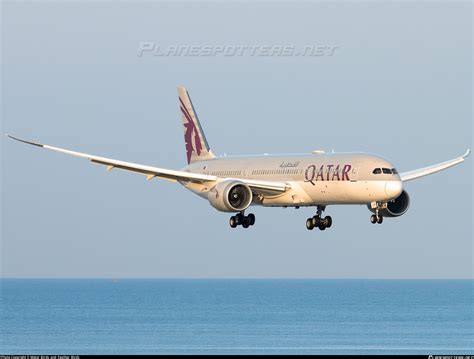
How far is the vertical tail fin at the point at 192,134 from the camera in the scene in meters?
113

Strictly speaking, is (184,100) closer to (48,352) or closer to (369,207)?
(369,207)

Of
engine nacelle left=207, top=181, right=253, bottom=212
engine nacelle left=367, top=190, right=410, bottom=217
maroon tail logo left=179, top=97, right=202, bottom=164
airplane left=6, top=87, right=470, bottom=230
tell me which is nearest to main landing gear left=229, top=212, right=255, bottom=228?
airplane left=6, top=87, right=470, bottom=230

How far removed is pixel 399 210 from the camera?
308 feet

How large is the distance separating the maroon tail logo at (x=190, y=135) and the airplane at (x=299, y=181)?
832cm

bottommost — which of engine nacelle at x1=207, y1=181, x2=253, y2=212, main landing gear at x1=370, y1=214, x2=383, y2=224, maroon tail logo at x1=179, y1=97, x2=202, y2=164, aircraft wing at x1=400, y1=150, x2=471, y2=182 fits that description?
main landing gear at x1=370, y1=214, x2=383, y2=224

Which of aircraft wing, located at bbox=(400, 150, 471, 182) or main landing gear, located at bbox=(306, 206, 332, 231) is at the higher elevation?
aircraft wing, located at bbox=(400, 150, 471, 182)

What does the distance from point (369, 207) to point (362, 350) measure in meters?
107

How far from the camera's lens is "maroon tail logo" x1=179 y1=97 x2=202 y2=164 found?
374 ft

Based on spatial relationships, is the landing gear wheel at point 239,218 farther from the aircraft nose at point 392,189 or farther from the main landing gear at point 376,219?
the aircraft nose at point 392,189

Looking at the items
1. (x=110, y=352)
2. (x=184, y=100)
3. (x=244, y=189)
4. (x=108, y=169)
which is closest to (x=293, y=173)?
(x=244, y=189)

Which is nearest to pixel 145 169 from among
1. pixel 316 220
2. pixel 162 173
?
pixel 162 173

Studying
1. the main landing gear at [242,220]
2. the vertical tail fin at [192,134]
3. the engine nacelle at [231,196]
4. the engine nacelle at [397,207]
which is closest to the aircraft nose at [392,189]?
the engine nacelle at [397,207]

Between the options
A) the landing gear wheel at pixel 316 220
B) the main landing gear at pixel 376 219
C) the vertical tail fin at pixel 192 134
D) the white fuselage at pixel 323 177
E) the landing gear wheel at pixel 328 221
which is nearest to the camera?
the white fuselage at pixel 323 177

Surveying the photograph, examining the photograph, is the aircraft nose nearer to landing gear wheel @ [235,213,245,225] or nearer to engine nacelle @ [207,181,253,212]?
engine nacelle @ [207,181,253,212]
